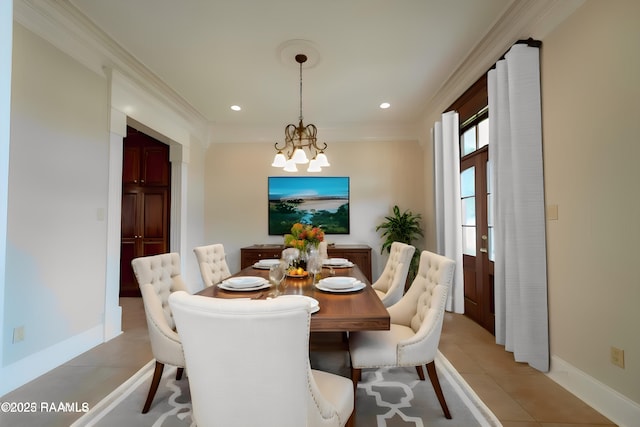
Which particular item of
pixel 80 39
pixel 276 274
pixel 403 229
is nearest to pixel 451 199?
pixel 403 229

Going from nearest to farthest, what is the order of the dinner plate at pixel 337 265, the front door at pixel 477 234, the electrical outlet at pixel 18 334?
the electrical outlet at pixel 18 334, the dinner plate at pixel 337 265, the front door at pixel 477 234

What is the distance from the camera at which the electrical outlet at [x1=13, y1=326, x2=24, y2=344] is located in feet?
7.36

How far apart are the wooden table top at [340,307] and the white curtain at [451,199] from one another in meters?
2.23

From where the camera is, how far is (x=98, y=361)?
2.62 meters

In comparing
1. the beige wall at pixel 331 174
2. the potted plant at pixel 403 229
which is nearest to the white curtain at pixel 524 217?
the potted plant at pixel 403 229

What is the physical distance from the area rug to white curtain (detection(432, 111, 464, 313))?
1.64 metres

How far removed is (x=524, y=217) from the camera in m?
2.46

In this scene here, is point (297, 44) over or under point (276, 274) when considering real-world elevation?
over

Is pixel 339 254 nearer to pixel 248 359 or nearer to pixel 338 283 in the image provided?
pixel 338 283

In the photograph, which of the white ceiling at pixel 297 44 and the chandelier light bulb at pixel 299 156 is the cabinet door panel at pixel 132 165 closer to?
the white ceiling at pixel 297 44

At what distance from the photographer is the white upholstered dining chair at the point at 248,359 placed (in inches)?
38.5

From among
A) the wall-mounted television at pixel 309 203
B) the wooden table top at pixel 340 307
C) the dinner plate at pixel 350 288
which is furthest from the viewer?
the wall-mounted television at pixel 309 203

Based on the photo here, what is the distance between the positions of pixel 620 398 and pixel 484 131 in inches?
101

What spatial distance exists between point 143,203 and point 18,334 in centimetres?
278
